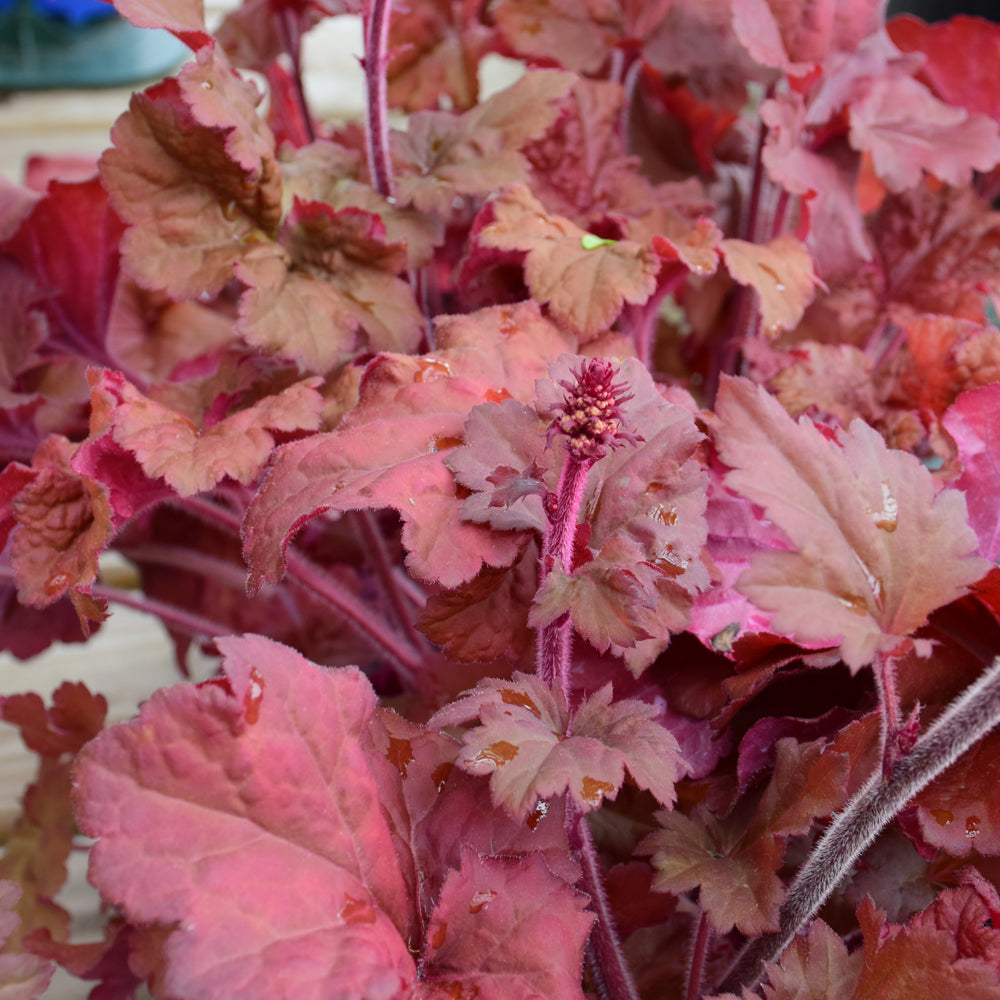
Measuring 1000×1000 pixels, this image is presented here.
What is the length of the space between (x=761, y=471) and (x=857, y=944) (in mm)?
309

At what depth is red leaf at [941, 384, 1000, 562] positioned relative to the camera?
1.83 feet

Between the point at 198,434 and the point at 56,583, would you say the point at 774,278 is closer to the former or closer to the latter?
the point at 198,434

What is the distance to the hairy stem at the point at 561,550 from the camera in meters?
0.43

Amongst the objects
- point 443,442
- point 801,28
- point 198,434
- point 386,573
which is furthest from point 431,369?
point 801,28

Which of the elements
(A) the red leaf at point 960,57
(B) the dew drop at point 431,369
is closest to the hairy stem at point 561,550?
(B) the dew drop at point 431,369

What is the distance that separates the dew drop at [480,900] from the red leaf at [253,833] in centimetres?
3

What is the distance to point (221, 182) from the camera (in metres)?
0.63

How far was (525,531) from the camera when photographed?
0.48 meters

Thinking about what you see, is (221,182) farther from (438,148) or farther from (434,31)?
(434,31)

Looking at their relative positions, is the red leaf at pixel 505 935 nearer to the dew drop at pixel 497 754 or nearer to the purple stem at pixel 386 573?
the dew drop at pixel 497 754

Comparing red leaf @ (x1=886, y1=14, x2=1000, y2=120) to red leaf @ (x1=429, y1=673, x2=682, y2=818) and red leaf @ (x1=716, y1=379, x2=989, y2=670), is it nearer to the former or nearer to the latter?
red leaf @ (x1=716, y1=379, x2=989, y2=670)

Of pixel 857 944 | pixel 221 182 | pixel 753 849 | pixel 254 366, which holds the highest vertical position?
pixel 221 182

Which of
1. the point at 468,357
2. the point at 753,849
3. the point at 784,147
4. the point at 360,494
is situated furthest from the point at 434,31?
the point at 753,849

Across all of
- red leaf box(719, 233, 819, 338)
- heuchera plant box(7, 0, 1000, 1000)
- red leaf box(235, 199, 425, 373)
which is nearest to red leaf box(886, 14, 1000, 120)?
heuchera plant box(7, 0, 1000, 1000)
